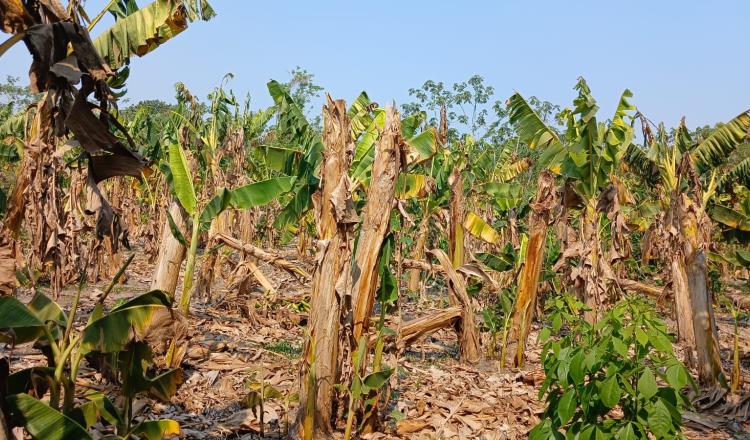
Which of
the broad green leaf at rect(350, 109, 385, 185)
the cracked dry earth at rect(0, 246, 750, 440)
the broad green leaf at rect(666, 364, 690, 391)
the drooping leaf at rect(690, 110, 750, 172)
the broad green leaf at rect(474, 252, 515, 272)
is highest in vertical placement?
the drooping leaf at rect(690, 110, 750, 172)

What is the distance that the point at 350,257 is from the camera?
5.54m

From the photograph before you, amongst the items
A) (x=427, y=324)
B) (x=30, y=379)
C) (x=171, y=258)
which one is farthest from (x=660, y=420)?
(x=171, y=258)

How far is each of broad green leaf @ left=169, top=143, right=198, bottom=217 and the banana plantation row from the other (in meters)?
0.02

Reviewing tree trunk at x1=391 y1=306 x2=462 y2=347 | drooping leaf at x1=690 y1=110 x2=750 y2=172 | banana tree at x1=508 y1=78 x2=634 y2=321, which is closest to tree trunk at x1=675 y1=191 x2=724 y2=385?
banana tree at x1=508 y1=78 x2=634 y2=321

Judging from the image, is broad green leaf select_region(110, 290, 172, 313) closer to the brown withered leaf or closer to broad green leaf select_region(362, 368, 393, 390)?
the brown withered leaf

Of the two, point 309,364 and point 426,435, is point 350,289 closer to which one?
point 309,364

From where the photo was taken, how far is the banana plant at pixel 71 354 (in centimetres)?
349

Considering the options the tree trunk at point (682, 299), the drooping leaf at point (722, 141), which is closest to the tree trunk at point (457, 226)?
the tree trunk at point (682, 299)

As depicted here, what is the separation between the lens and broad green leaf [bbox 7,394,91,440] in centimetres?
346

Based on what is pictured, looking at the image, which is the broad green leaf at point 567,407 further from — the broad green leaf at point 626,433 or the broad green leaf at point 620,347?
the broad green leaf at point 620,347

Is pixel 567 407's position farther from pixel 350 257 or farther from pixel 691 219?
pixel 691 219

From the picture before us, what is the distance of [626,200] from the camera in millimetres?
11109

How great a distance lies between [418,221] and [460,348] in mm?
7259

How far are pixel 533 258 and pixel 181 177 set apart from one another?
4911 millimetres
